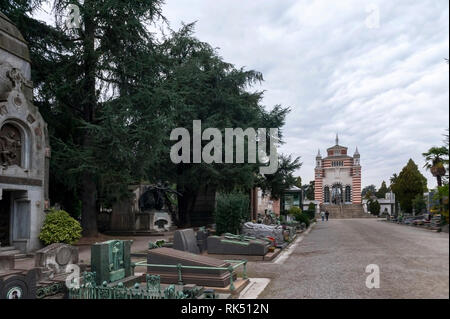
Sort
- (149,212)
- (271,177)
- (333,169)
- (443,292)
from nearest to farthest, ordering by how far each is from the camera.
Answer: (443,292) → (149,212) → (271,177) → (333,169)

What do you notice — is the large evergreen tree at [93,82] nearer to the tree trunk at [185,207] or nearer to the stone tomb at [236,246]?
the stone tomb at [236,246]

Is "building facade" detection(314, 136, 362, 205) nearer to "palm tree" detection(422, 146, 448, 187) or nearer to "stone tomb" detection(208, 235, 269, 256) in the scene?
"stone tomb" detection(208, 235, 269, 256)

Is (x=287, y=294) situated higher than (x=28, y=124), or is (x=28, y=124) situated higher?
(x=28, y=124)

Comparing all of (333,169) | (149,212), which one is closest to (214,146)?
(149,212)

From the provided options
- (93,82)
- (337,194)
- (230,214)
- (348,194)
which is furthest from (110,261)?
(337,194)

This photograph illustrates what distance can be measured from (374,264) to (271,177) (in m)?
27.6

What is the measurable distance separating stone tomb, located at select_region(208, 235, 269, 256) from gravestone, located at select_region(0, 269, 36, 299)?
7.61 m

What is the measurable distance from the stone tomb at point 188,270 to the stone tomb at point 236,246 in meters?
4.26

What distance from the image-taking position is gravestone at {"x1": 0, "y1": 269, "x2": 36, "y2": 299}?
611 cm

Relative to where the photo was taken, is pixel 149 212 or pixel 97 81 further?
pixel 149 212

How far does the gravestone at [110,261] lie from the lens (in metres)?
7.54
